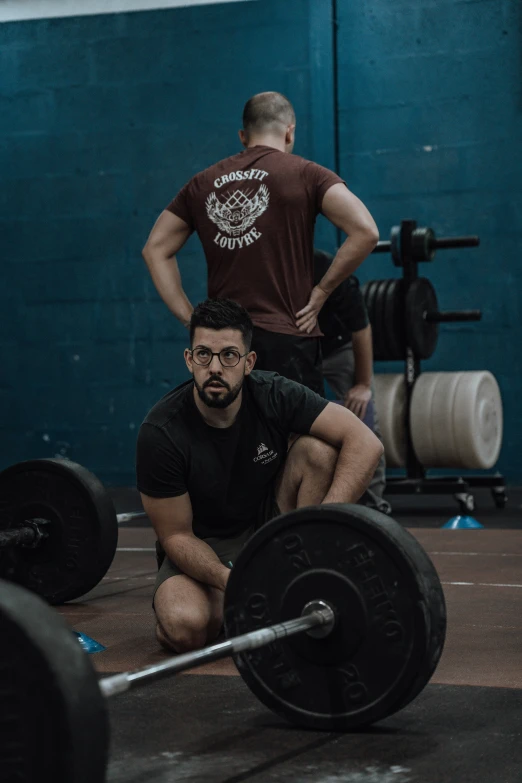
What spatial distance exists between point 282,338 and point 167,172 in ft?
12.3

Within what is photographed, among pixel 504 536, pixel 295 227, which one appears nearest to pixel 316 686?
pixel 295 227

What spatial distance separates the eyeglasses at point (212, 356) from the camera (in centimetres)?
204

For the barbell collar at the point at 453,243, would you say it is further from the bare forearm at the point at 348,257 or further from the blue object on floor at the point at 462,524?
the bare forearm at the point at 348,257

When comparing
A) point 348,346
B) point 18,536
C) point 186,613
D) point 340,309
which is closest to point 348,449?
point 186,613

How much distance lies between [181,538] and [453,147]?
4.12m

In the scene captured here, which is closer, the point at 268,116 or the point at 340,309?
the point at 268,116

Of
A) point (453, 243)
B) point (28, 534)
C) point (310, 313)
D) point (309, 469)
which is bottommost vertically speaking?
point (28, 534)

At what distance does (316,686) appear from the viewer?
1578 millimetres

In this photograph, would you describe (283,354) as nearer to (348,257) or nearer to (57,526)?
(348,257)

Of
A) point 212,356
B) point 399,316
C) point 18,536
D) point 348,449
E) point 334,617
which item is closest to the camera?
point 334,617

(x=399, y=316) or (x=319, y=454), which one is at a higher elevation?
(x=399, y=316)

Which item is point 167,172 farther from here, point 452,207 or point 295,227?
point 295,227

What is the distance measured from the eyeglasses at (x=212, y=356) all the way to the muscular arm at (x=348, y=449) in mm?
230

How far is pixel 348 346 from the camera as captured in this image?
393 centimetres
